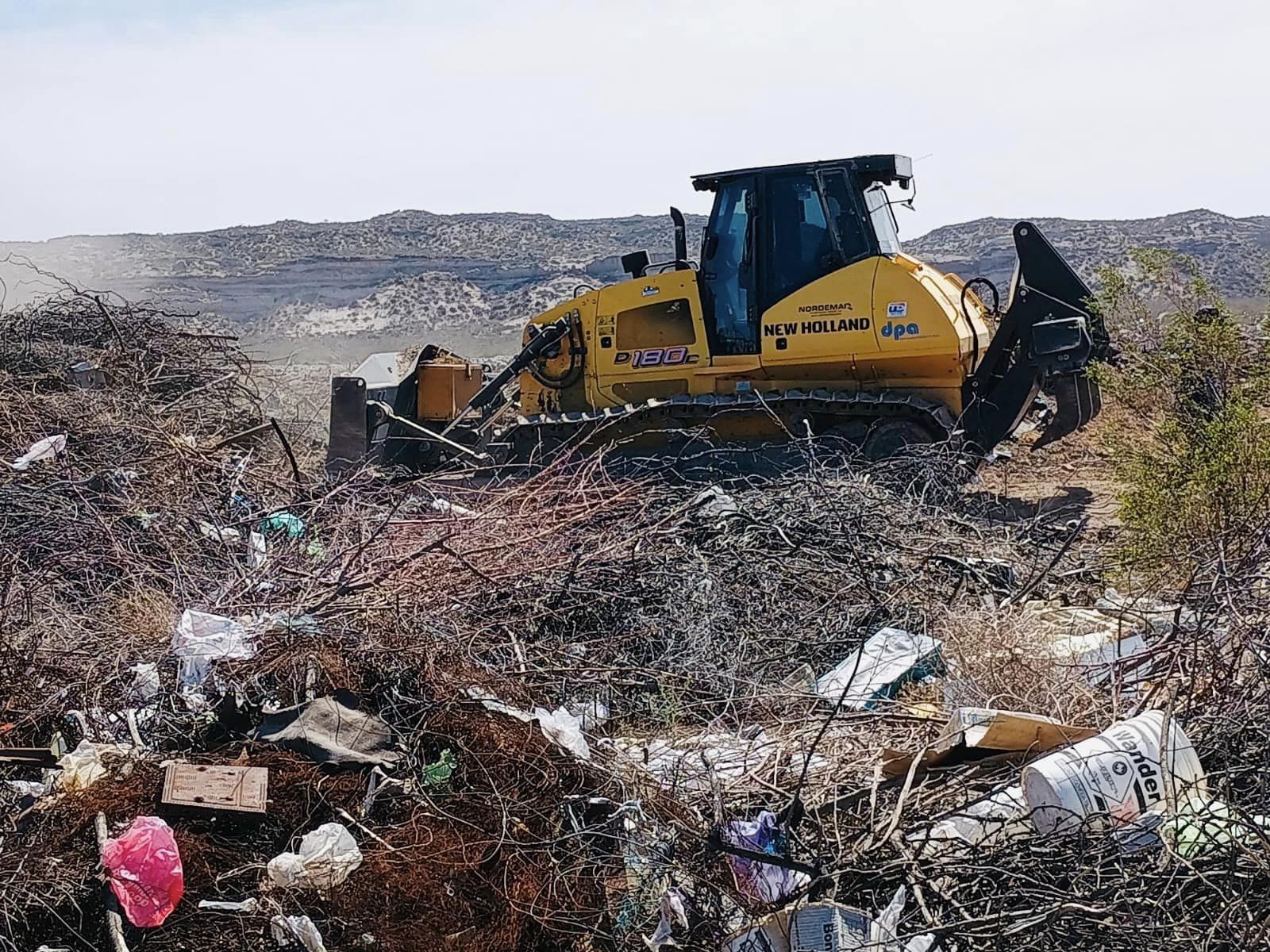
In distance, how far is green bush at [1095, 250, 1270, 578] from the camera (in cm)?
612

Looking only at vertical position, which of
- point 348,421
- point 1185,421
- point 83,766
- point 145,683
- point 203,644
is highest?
point 1185,421

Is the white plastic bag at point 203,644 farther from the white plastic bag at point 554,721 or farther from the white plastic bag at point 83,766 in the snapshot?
the white plastic bag at point 554,721

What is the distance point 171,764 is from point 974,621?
3.29 meters

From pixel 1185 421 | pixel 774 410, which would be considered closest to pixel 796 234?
pixel 774 410

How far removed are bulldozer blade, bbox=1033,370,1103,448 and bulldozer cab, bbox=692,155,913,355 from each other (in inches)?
62.7

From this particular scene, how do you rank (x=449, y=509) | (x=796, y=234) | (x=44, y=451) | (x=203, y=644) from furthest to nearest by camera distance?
(x=796, y=234) → (x=44, y=451) → (x=449, y=509) → (x=203, y=644)

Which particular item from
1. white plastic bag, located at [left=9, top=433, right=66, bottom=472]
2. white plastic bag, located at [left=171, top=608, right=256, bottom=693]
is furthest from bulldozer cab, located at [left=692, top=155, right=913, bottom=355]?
white plastic bag, located at [left=171, top=608, right=256, bottom=693]

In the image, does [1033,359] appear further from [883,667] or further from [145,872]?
[145,872]

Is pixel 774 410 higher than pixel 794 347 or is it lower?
lower

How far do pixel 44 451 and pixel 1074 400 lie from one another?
7048mm

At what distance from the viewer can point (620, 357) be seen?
35.5ft

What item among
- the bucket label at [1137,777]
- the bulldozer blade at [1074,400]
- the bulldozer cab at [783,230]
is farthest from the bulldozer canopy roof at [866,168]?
the bucket label at [1137,777]

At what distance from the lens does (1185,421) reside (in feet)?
22.2

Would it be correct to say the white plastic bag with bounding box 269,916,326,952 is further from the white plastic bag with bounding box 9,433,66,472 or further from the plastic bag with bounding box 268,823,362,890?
the white plastic bag with bounding box 9,433,66,472
